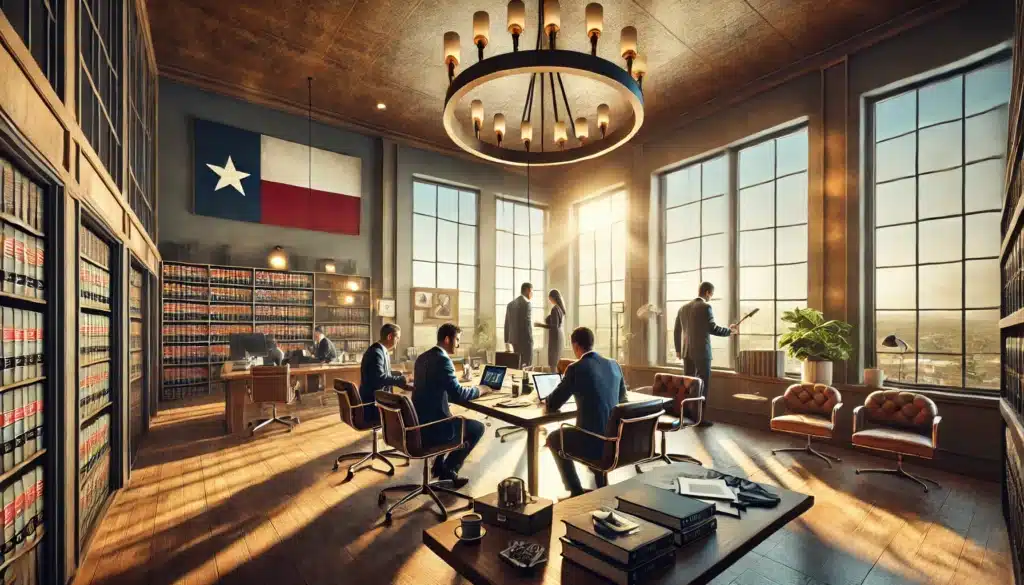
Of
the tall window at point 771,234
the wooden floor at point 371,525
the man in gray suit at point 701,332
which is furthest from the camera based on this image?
the tall window at point 771,234

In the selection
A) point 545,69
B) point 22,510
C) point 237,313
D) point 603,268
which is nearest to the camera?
point 22,510

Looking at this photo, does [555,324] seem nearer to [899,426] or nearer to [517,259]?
[899,426]

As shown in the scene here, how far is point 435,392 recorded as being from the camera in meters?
3.59

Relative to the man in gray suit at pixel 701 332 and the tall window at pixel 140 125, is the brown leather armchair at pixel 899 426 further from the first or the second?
the tall window at pixel 140 125

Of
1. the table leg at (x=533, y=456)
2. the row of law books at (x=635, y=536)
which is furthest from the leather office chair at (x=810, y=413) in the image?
the row of law books at (x=635, y=536)

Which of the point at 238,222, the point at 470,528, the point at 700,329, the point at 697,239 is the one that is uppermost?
the point at 238,222

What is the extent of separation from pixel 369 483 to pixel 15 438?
2.39 metres

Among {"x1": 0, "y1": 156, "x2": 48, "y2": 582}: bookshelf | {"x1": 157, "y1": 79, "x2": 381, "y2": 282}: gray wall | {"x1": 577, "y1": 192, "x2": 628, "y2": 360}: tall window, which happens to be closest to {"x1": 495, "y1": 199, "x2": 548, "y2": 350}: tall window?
{"x1": 577, "y1": 192, "x2": 628, "y2": 360}: tall window

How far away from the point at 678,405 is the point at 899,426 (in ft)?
6.49

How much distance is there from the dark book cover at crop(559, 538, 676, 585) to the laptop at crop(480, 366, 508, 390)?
2.73m

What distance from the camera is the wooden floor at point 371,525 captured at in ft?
8.66

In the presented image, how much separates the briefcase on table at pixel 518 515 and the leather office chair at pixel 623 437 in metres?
1.33

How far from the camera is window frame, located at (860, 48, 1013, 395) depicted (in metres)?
4.80

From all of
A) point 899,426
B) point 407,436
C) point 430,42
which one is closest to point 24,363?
point 407,436
